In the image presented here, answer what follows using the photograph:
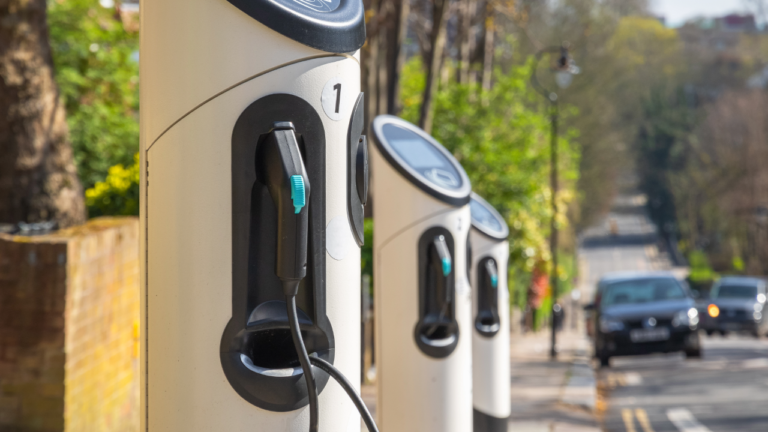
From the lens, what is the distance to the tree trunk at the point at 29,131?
5.92 m

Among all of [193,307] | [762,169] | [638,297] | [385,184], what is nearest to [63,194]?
[385,184]

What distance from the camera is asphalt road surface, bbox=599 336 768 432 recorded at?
8641 mm

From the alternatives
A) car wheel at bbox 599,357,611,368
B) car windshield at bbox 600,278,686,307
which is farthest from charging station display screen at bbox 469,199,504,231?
car windshield at bbox 600,278,686,307

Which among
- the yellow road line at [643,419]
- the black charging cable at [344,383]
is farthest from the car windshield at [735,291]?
the black charging cable at [344,383]

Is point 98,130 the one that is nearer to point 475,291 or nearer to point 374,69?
point 374,69

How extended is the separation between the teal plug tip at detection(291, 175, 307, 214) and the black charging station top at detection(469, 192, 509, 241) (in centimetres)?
446

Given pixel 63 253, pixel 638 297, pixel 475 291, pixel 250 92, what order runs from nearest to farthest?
pixel 250 92, pixel 63 253, pixel 475 291, pixel 638 297

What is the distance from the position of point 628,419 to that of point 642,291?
613 centimetres

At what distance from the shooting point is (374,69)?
1275 cm

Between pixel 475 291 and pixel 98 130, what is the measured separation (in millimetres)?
7712

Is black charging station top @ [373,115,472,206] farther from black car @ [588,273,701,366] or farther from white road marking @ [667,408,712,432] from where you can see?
black car @ [588,273,701,366]

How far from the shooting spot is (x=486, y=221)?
22.4 feet

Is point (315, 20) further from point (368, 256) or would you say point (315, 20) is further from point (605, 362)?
point (605, 362)

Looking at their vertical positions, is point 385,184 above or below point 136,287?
above
